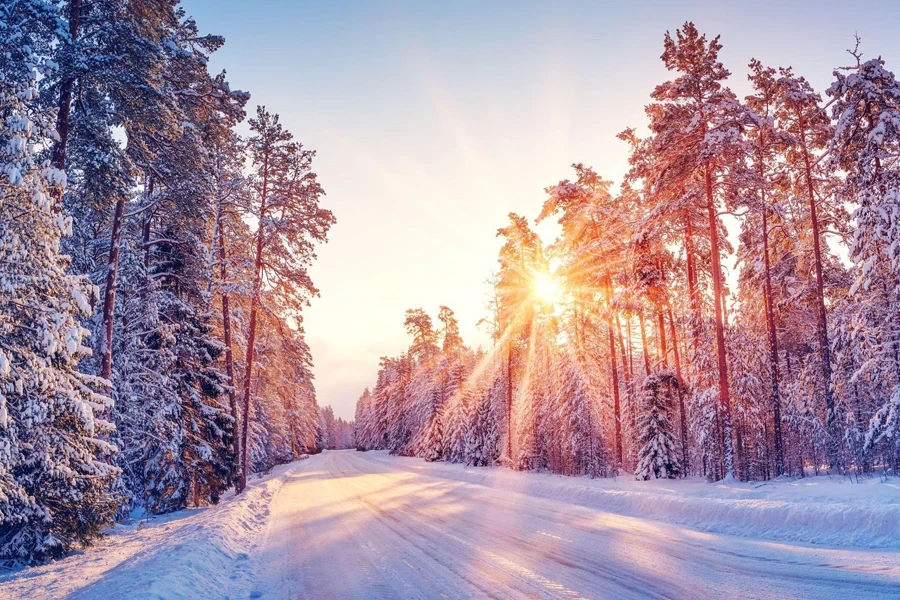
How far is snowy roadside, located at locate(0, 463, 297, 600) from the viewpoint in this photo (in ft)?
23.5

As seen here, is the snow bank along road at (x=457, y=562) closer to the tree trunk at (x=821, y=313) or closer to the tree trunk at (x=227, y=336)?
the tree trunk at (x=227, y=336)

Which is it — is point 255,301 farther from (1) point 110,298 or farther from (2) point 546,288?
(2) point 546,288

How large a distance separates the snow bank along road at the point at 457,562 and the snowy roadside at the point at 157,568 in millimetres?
34

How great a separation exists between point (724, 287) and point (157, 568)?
27.5 meters

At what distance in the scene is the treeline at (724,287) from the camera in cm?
1777

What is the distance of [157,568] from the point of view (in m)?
7.95

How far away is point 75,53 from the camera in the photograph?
35.8ft

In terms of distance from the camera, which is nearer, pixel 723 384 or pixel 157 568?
pixel 157 568

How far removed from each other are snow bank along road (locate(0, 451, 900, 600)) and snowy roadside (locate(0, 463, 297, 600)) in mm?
34

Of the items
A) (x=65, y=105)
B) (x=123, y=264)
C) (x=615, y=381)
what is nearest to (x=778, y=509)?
(x=615, y=381)

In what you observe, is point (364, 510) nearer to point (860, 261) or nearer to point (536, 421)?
point (536, 421)

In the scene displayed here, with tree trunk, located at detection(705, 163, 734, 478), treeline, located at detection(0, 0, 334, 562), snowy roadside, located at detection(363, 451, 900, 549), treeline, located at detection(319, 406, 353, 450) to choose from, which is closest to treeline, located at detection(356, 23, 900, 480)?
tree trunk, located at detection(705, 163, 734, 478)

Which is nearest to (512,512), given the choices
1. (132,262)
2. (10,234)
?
(10,234)

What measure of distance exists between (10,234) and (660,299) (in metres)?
22.8
